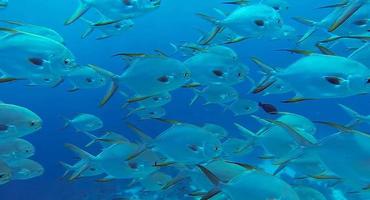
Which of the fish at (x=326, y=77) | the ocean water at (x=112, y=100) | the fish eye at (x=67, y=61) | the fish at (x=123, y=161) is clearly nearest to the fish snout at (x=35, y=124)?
the fish at (x=123, y=161)

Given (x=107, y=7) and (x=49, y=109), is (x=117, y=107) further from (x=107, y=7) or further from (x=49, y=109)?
(x=107, y=7)

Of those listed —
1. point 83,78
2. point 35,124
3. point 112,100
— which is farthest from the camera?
point 112,100

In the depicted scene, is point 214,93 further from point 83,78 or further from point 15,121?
point 15,121

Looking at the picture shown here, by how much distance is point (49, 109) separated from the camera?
597 inches

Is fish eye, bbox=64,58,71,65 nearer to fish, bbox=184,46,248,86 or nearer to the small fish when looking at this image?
the small fish

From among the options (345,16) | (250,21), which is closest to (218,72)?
(250,21)

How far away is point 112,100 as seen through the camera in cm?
1530

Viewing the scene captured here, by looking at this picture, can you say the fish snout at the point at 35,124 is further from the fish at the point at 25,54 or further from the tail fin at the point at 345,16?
the tail fin at the point at 345,16

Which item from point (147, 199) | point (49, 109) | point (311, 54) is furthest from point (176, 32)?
point (311, 54)

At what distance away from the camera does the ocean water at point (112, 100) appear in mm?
13601

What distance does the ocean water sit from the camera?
44.6 feet

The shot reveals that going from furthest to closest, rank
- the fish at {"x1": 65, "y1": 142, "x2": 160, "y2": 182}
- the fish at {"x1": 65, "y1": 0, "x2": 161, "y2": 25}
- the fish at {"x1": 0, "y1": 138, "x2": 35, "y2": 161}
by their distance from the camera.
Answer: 1. the fish at {"x1": 0, "y1": 138, "x2": 35, "y2": 161}
2. the fish at {"x1": 65, "y1": 142, "x2": 160, "y2": 182}
3. the fish at {"x1": 65, "y1": 0, "x2": 161, "y2": 25}

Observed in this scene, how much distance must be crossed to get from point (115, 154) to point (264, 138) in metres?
1.34

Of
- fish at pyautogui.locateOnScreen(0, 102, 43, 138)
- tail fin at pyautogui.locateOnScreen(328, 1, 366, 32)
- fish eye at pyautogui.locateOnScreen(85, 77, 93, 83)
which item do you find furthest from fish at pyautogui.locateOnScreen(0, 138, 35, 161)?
tail fin at pyautogui.locateOnScreen(328, 1, 366, 32)
